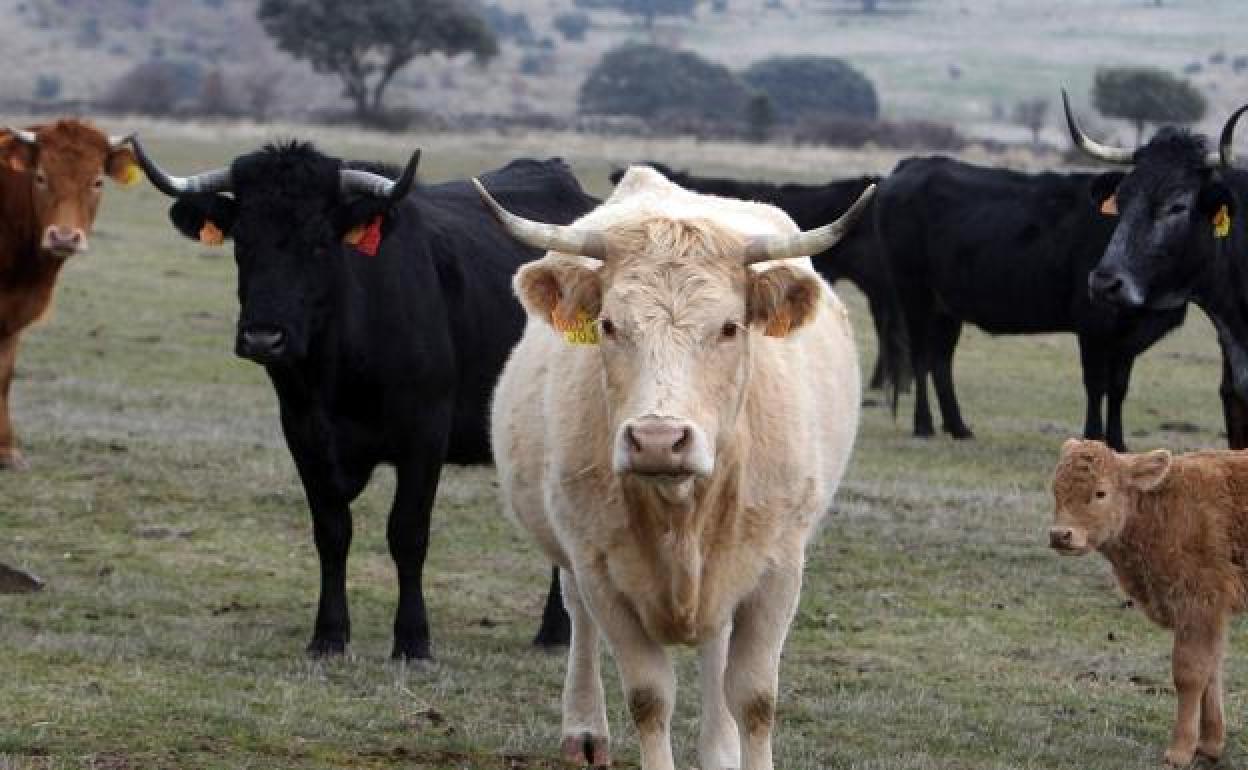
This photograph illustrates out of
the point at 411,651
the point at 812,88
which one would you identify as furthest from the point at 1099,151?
the point at 812,88

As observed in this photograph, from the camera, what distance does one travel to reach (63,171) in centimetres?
1362

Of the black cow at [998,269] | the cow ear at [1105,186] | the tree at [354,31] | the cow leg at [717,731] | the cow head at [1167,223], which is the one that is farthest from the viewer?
the tree at [354,31]

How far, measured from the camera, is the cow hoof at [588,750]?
7.21m

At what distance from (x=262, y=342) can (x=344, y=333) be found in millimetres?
440

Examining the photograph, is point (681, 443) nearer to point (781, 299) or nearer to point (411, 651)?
point (781, 299)

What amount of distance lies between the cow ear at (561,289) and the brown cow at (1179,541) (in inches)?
82.2

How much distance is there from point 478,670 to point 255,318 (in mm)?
1572

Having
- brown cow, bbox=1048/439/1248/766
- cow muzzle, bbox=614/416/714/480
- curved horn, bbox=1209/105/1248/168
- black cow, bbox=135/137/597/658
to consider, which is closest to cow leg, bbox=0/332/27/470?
black cow, bbox=135/137/597/658

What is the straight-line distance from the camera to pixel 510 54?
134m

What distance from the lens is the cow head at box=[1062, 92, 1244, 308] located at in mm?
11547

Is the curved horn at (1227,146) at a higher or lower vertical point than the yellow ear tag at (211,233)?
higher

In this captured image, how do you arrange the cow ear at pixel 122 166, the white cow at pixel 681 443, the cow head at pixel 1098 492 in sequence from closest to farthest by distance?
the white cow at pixel 681 443 < the cow head at pixel 1098 492 < the cow ear at pixel 122 166

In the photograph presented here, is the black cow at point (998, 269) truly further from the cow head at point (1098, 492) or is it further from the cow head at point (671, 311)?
the cow head at point (671, 311)

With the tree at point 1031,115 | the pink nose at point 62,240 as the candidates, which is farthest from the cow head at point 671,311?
the tree at point 1031,115
